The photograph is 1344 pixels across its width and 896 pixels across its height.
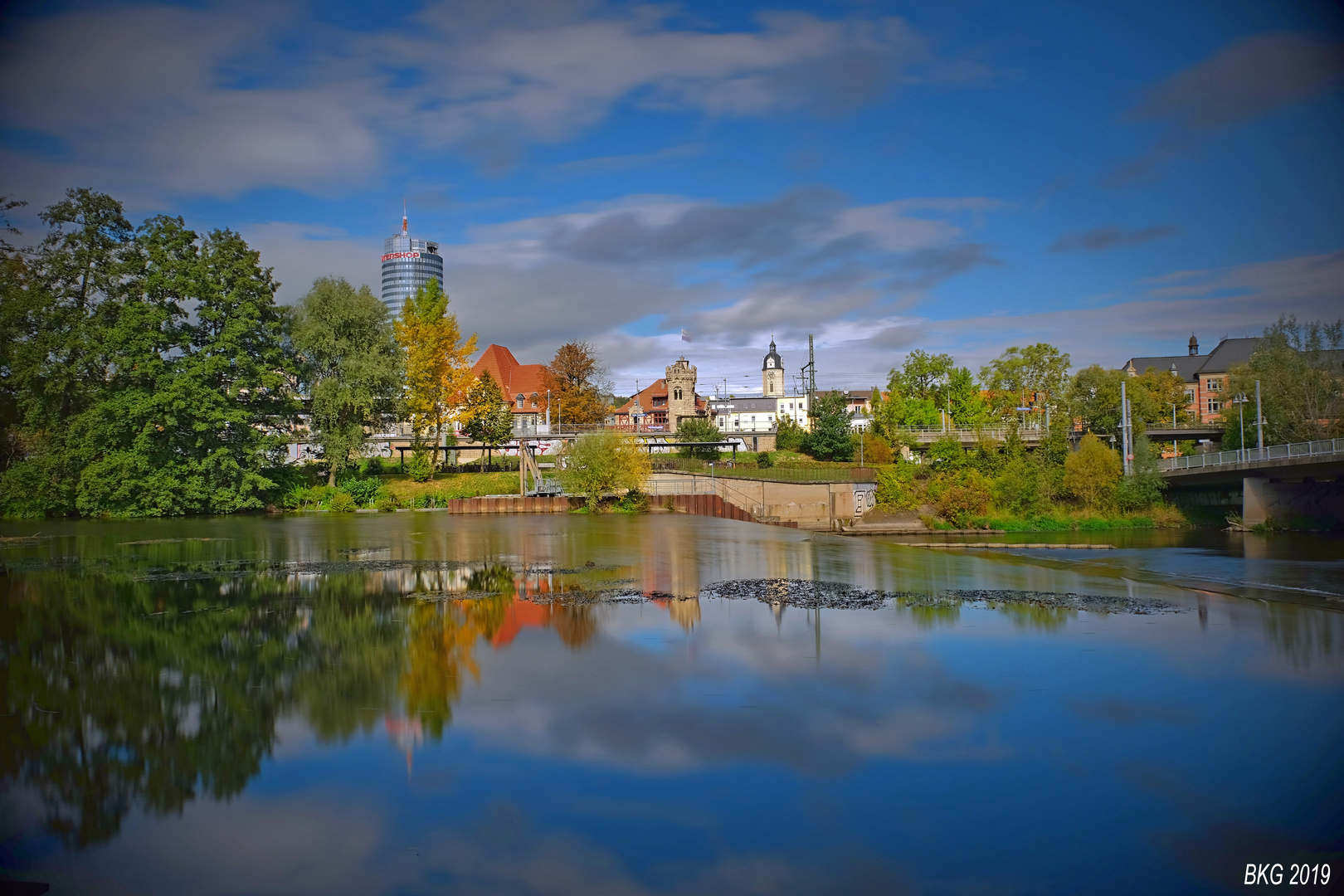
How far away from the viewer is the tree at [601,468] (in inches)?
1699

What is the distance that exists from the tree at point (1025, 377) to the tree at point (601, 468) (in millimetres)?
38965

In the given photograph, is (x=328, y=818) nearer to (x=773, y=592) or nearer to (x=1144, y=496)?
(x=773, y=592)

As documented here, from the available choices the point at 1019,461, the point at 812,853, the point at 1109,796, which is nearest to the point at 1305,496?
the point at 1019,461

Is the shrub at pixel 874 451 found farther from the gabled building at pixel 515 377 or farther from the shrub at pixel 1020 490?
the gabled building at pixel 515 377

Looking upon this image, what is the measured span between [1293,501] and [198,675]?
45151mm

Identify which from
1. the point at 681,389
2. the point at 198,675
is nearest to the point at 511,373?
the point at 681,389

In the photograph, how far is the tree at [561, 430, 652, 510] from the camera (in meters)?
43.2

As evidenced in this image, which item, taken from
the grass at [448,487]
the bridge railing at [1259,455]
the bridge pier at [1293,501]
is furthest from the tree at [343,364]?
the bridge pier at [1293,501]

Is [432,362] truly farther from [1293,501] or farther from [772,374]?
[772,374]

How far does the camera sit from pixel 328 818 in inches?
278

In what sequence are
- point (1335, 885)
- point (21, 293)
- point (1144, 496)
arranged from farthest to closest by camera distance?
point (1144, 496) < point (21, 293) < point (1335, 885)

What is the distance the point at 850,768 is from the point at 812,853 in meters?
1.66

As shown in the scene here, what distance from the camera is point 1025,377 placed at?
2734 inches

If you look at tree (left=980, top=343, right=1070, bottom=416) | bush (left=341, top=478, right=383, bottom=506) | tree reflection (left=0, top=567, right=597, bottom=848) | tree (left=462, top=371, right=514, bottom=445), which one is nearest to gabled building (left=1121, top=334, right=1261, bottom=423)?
tree (left=980, top=343, right=1070, bottom=416)
